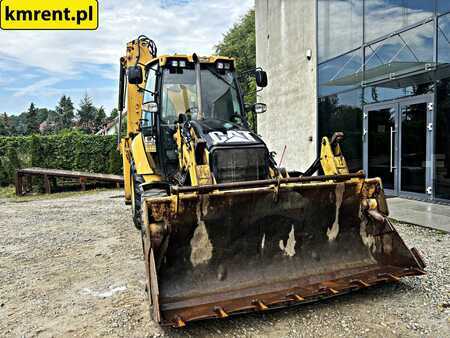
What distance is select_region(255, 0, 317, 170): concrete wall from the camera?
512 inches

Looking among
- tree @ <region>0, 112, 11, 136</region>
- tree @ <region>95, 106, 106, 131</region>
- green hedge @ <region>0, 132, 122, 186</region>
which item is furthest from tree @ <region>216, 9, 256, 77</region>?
tree @ <region>0, 112, 11, 136</region>

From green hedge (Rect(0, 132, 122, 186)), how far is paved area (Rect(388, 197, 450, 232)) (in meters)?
11.4

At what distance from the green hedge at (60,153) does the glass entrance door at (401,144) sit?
33.5ft

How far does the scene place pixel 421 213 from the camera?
24.2 ft

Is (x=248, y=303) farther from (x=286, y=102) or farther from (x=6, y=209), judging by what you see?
(x=286, y=102)

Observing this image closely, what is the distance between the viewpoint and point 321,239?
386 centimetres

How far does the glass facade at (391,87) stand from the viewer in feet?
26.9

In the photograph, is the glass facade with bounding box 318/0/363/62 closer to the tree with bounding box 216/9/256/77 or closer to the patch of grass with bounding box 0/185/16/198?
the patch of grass with bounding box 0/185/16/198

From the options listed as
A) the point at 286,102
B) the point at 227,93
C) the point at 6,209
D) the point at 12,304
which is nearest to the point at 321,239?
the point at 227,93

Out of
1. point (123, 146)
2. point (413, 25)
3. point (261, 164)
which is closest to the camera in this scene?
point (261, 164)

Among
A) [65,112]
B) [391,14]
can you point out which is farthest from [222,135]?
[65,112]

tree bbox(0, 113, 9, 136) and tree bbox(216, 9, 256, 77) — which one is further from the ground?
tree bbox(216, 9, 256, 77)

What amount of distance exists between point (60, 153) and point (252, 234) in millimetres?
14009

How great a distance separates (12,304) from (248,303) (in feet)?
7.89
